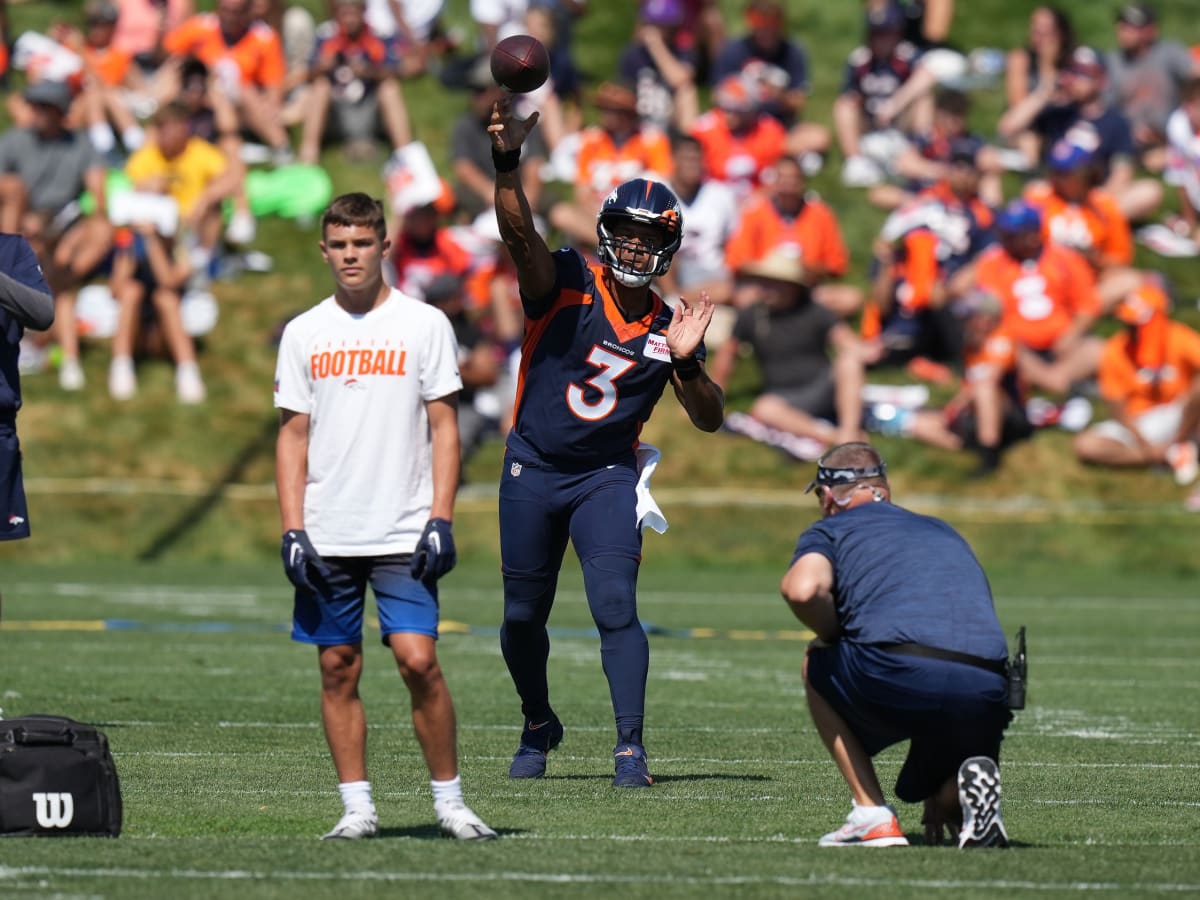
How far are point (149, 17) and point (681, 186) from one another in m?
6.94

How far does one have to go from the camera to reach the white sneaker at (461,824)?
674 centimetres

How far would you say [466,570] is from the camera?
1942 centimetres

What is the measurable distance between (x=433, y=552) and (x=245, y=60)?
1781 centimetres

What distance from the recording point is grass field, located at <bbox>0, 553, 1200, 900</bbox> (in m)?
6.14

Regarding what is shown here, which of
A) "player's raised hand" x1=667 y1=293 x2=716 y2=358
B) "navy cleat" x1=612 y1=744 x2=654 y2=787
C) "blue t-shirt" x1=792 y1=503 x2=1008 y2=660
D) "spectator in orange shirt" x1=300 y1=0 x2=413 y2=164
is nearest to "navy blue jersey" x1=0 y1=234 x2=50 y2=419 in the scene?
"player's raised hand" x1=667 y1=293 x2=716 y2=358

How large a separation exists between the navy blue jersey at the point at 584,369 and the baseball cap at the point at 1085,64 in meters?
15.9

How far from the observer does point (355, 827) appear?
22.0ft

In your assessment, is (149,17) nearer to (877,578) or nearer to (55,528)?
(55,528)

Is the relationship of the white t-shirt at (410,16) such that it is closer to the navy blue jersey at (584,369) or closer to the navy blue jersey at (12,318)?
the navy blue jersey at (12,318)

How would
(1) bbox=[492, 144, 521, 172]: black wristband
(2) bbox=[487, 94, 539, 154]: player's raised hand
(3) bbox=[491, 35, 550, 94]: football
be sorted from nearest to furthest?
(2) bbox=[487, 94, 539, 154]: player's raised hand < (1) bbox=[492, 144, 521, 172]: black wristband < (3) bbox=[491, 35, 550, 94]: football

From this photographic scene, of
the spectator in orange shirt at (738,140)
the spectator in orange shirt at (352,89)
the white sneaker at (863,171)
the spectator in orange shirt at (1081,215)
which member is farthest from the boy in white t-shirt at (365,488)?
the white sneaker at (863,171)

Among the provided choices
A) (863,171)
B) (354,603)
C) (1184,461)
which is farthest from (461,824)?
(863,171)

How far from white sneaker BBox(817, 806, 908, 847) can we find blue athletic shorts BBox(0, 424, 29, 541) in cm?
382

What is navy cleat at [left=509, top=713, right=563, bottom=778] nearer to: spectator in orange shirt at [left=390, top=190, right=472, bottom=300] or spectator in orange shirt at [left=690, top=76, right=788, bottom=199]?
spectator in orange shirt at [left=390, top=190, right=472, bottom=300]
